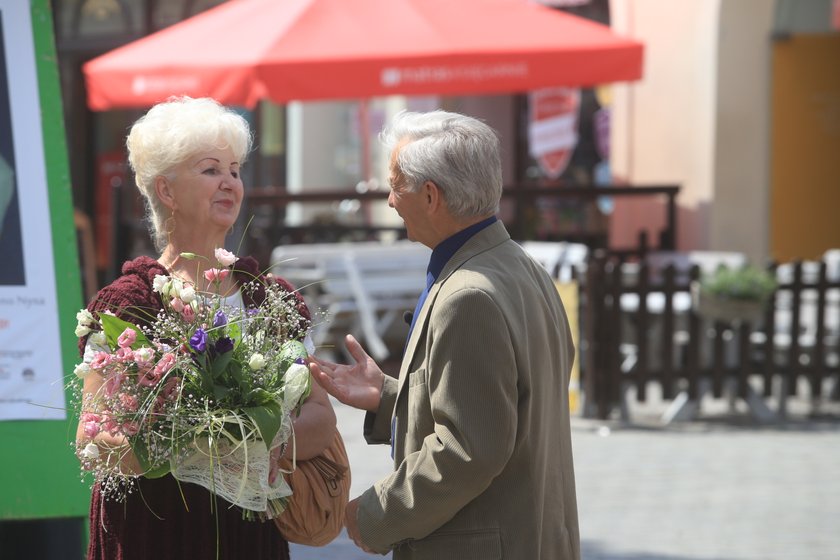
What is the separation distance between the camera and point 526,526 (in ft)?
8.76

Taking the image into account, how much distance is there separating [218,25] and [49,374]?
4897 millimetres

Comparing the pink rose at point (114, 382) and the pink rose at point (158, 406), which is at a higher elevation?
the pink rose at point (114, 382)

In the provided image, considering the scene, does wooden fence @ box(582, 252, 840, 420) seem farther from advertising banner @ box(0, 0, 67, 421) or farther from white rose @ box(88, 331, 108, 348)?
white rose @ box(88, 331, 108, 348)

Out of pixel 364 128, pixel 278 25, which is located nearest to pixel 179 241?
pixel 278 25

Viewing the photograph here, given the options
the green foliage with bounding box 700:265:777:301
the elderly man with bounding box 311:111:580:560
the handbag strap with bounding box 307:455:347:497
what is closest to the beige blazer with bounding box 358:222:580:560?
the elderly man with bounding box 311:111:580:560

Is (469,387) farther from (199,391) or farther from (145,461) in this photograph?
(145,461)

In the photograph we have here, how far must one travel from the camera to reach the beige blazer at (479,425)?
2.58 m

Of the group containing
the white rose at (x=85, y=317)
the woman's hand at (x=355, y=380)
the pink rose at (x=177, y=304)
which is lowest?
the woman's hand at (x=355, y=380)

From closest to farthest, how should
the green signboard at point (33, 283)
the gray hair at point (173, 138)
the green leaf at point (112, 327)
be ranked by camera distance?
the green leaf at point (112, 327) → the gray hair at point (173, 138) → the green signboard at point (33, 283)

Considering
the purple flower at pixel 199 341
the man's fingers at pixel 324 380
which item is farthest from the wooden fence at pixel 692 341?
the purple flower at pixel 199 341

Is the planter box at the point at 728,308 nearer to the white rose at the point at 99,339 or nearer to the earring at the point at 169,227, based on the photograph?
the earring at the point at 169,227

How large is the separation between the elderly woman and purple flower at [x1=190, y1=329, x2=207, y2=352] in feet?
0.82

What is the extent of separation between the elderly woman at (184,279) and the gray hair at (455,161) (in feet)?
1.69

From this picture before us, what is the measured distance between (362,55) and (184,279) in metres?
5.24
